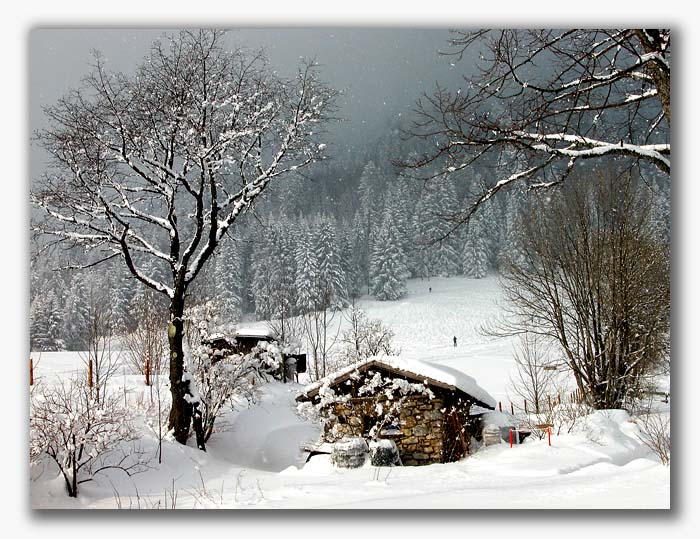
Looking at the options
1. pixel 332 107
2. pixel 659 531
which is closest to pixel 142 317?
pixel 332 107

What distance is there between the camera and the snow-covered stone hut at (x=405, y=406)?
30.0 feet

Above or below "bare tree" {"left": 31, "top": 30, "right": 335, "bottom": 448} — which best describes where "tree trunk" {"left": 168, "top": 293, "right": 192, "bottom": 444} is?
below

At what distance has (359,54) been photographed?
217 inches

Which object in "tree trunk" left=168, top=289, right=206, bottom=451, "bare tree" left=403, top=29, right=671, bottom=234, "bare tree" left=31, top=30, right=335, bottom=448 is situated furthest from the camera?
"tree trunk" left=168, top=289, right=206, bottom=451

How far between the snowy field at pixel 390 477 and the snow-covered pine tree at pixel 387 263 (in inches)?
16.1

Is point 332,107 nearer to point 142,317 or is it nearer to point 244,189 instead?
point 244,189

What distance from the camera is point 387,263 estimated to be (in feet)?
27.2

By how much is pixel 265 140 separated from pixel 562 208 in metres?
6.08

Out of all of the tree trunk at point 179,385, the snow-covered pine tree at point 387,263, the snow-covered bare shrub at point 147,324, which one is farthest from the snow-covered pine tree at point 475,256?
the snow-covered bare shrub at point 147,324

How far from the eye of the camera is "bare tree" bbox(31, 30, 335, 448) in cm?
725

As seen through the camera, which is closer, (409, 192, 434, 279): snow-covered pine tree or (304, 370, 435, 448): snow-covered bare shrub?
(409, 192, 434, 279): snow-covered pine tree

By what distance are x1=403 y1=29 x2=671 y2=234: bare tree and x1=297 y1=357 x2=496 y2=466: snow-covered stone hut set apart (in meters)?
5.09

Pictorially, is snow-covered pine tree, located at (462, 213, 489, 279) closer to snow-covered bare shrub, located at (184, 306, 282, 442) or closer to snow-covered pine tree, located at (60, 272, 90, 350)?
snow-covered bare shrub, located at (184, 306, 282, 442)

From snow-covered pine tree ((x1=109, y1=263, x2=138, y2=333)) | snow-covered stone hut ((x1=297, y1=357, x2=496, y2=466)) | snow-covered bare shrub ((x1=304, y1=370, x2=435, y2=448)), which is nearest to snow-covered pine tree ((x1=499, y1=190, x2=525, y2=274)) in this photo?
snow-covered stone hut ((x1=297, y1=357, x2=496, y2=466))
